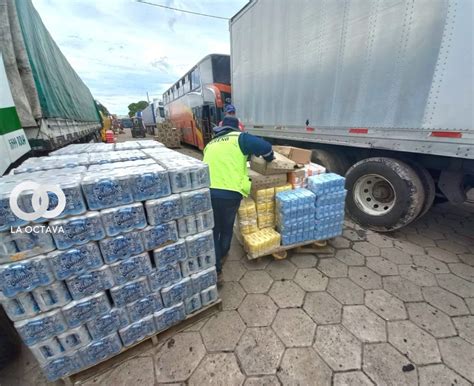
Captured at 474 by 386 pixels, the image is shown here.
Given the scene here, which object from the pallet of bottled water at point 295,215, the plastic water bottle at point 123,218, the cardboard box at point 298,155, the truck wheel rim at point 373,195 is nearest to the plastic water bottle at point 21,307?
the plastic water bottle at point 123,218

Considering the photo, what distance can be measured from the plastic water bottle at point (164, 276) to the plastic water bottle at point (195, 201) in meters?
0.53

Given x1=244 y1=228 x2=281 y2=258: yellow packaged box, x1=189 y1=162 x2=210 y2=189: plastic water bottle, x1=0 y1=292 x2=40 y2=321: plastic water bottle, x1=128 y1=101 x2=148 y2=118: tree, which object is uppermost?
x1=128 y1=101 x2=148 y2=118: tree

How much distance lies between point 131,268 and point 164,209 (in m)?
0.57

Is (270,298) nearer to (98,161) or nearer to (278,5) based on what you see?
(98,161)

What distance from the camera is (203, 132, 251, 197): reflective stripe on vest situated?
92.1 inches

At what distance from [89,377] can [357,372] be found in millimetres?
2274

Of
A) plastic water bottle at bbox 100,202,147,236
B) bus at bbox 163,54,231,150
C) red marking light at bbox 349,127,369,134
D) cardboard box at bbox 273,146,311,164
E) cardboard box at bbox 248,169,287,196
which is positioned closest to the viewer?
plastic water bottle at bbox 100,202,147,236

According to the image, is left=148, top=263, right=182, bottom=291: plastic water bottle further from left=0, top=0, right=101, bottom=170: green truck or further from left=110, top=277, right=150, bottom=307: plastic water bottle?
left=0, top=0, right=101, bottom=170: green truck

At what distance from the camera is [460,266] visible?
279 cm

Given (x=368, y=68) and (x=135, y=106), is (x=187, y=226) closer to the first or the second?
(x=368, y=68)

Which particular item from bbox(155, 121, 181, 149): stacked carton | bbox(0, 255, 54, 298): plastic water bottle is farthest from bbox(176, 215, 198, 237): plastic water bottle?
bbox(155, 121, 181, 149): stacked carton

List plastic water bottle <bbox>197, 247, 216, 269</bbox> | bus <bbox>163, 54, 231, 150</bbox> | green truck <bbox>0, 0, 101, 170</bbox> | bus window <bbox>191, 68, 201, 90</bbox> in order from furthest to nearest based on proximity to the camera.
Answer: bus window <bbox>191, 68, 201, 90</bbox>, bus <bbox>163, 54, 231, 150</bbox>, green truck <bbox>0, 0, 101, 170</bbox>, plastic water bottle <bbox>197, 247, 216, 269</bbox>

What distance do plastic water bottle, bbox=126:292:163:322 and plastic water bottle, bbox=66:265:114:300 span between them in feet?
1.05

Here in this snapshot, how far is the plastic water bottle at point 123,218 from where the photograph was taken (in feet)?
4.96
